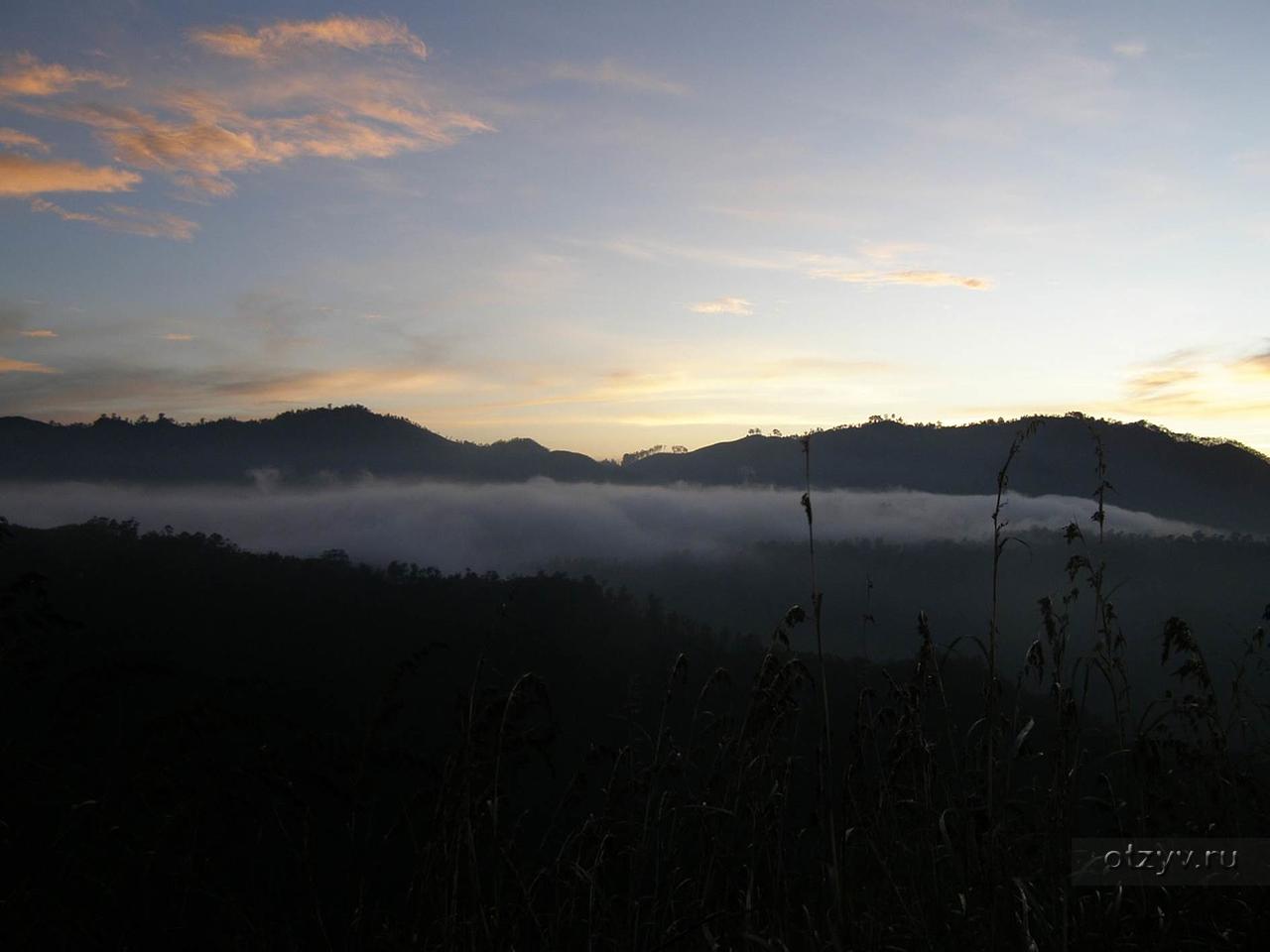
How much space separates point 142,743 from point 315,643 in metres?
110

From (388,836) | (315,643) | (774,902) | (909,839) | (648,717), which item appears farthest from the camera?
(315,643)

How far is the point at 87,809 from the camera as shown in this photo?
108 inches

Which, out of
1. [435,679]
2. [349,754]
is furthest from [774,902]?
[435,679]

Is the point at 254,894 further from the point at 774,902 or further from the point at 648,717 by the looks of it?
the point at 648,717

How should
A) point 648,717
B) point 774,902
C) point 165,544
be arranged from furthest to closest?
point 165,544 → point 648,717 → point 774,902

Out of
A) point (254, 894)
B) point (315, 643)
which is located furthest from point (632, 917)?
point (315, 643)

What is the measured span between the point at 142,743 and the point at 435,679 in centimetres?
9671

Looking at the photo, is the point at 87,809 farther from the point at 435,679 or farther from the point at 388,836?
the point at 435,679

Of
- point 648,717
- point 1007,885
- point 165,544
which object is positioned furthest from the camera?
point 165,544

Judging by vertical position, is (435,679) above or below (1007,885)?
below

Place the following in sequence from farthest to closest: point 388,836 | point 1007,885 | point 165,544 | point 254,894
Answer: point 165,544
point 254,894
point 388,836
point 1007,885

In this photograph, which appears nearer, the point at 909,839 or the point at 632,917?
the point at 632,917

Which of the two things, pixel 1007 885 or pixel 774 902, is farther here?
pixel 774 902

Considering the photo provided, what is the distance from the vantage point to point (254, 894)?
2.90 meters
